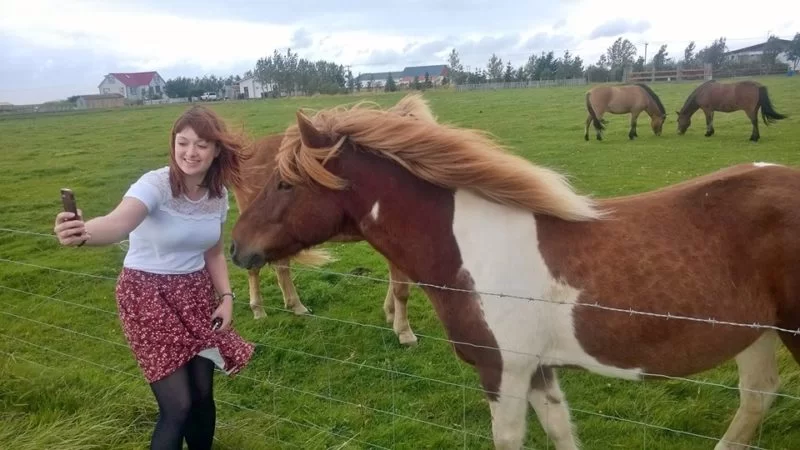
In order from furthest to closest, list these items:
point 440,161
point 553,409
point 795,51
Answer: point 795,51 < point 553,409 < point 440,161

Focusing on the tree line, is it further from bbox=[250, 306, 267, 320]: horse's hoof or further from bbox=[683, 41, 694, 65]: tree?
bbox=[250, 306, 267, 320]: horse's hoof

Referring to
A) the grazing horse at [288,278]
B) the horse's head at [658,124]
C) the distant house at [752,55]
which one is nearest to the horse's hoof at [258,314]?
the grazing horse at [288,278]

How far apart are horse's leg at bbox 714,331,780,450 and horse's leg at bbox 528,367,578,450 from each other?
3.01ft

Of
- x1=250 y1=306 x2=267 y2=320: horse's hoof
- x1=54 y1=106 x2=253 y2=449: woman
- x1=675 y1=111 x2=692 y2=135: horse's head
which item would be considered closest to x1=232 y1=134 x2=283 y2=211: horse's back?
x1=250 y1=306 x2=267 y2=320: horse's hoof

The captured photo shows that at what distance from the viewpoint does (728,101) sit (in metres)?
17.5

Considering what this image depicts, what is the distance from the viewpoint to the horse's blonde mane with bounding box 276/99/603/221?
2678mm

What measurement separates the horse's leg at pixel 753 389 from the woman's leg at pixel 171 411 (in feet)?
9.19

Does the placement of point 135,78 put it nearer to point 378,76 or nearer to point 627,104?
point 378,76

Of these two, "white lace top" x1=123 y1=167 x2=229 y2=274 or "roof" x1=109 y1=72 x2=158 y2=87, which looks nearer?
"white lace top" x1=123 y1=167 x2=229 y2=274

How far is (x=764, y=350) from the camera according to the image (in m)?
3.13

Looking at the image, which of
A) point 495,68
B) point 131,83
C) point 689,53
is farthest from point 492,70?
point 131,83

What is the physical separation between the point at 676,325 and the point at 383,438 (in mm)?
1969

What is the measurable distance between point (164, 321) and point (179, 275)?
228mm

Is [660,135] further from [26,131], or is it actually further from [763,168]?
[26,131]
